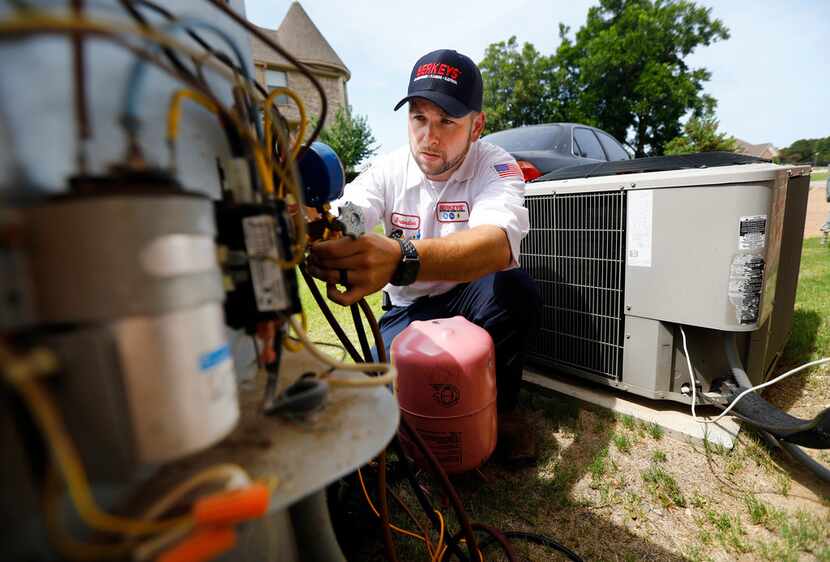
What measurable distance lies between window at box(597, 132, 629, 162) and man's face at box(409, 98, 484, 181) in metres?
3.04

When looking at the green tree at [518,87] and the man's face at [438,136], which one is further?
the green tree at [518,87]

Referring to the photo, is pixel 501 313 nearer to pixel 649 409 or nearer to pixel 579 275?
pixel 579 275

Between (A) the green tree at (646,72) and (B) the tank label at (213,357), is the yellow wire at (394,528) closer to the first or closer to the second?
(B) the tank label at (213,357)

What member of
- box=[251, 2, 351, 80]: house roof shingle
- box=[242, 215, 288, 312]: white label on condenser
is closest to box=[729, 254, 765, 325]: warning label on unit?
box=[242, 215, 288, 312]: white label on condenser

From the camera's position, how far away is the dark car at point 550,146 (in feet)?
10.2

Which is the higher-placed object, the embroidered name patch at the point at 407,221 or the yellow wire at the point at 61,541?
the embroidered name patch at the point at 407,221

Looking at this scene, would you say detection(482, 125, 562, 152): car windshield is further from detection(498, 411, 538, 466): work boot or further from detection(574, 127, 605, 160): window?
detection(498, 411, 538, 466): work boot

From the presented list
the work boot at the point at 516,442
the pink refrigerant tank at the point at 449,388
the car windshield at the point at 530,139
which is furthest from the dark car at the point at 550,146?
the pink refrigerant tank at the point at 449,388

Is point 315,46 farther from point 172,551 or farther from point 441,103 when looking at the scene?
point 172,551

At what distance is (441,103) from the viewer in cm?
144

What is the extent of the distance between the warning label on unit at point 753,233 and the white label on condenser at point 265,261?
140cm

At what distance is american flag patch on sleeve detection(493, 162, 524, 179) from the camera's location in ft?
5.17

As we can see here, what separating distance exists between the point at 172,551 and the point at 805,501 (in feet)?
5.30

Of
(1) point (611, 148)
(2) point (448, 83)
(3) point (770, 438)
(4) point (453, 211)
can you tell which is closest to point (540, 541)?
(3) point (770, 438)
